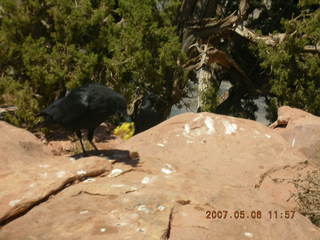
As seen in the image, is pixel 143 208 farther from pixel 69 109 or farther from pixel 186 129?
pixel 186 129

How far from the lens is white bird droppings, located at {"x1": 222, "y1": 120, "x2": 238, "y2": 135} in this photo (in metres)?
5.47

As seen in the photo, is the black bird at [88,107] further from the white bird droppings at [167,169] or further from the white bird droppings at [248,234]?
the white bird droppings at [248,234]

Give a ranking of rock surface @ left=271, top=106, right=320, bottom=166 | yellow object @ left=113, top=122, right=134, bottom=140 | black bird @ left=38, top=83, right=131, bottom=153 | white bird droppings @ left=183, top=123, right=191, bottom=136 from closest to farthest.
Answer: black bird @ left=38, top=83, right=131, bottom=153 < white bird droppings @ left=183, top=123, right=191, bottom=136 < rock surface @ left=271, top=106, right=320, bottom=166 < yellow object @ left=113, top=122, right=134, bottom=140

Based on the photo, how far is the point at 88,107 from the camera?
13.0 feet

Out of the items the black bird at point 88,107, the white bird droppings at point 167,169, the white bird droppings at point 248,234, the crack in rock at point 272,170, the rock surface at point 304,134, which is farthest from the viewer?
the rock surface at point 304,134

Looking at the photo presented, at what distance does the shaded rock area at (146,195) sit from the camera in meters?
2.94

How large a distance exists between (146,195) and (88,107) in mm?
1157

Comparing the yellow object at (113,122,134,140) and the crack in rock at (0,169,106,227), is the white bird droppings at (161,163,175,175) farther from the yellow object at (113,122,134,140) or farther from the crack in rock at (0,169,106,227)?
the yellow object at (113,122,134,140)

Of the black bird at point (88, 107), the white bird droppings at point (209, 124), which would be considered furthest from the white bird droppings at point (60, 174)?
the white bird droppings at point (209, 124)

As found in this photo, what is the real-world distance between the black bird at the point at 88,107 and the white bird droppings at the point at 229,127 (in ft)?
6.05

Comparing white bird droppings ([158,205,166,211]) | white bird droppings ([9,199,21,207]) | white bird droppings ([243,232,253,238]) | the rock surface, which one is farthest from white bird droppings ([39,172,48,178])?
the rock surface

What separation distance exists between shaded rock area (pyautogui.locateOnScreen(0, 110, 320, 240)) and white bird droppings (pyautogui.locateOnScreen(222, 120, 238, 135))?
45 cm

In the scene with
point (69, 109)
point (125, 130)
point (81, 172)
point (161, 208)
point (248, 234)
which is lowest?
point (125, 130)

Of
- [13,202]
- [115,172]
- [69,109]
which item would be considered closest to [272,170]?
[115,172]
